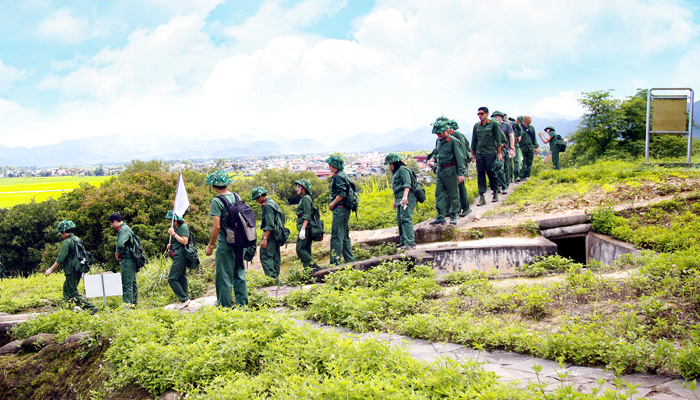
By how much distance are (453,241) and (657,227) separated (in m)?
3.25

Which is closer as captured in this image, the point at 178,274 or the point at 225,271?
the point at 225,271

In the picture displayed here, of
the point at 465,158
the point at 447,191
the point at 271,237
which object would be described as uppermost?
the point at 465,158

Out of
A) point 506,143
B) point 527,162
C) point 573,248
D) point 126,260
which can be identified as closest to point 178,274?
point 126,260

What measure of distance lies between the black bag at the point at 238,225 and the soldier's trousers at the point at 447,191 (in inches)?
167

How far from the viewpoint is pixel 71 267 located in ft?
28.4

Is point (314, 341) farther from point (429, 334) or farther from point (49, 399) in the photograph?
point (49, 399)

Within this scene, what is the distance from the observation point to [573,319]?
14.8 feet

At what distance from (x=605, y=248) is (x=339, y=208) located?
4503 mm

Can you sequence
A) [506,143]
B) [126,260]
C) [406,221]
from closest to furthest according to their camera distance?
[406,221]
[126,260]
[506,143]

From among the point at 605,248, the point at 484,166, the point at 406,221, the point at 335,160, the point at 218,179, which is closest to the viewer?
the point at 218,179

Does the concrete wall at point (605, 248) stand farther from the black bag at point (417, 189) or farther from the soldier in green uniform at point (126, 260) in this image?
the soldier in green uniform at point (126, 260)

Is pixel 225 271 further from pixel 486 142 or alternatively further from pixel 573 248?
pixel 573 248

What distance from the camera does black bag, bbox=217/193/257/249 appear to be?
6.43 m

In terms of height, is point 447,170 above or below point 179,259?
above
